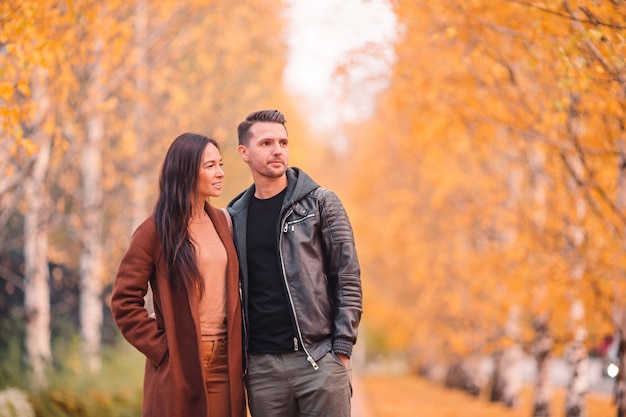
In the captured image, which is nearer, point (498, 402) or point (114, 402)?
point (114, 402)

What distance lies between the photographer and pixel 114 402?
894 centimetres

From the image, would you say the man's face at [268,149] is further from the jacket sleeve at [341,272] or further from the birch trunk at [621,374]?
the birch trunk at [621,374]

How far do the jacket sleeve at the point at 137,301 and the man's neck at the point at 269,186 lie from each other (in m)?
0.63

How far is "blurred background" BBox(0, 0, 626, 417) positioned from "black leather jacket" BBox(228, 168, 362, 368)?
222 cm

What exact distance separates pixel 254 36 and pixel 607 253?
8.49 m

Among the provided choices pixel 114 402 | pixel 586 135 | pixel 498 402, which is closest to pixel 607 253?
pixel 586 135

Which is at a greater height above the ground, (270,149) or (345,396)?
(270,149)

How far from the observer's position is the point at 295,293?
15.0ft

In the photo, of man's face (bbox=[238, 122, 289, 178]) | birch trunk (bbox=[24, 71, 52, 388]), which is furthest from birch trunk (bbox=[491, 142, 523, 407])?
man's face (bbox=[238, 122, 289, 178])

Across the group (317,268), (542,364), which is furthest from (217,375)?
(542,364)

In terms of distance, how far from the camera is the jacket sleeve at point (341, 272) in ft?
14.9

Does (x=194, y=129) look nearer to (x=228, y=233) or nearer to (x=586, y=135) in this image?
(x=586, y=135)

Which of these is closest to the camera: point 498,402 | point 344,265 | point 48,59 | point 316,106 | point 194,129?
point 344,265

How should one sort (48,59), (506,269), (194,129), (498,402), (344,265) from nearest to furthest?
1. (344,265)
2. (48,59)
3. (506,269)
4. (194,129)
5. (498,402)
